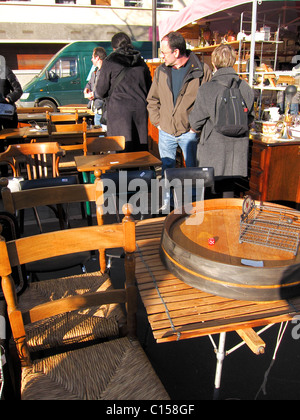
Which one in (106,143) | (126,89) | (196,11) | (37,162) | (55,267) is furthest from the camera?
(196,11)

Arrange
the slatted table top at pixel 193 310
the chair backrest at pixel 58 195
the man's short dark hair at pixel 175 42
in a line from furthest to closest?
the man's short dark hair at pixel 175 42
the chair backrest at pixel 58 195
the slatted table top at pixel 193 310

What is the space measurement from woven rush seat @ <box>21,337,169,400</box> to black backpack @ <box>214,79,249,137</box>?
2.20 m

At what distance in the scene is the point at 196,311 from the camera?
1174mm

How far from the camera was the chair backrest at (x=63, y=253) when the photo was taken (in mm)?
1301

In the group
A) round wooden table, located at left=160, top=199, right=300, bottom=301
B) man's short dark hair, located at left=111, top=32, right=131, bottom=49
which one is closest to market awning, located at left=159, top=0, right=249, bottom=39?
man's short dark hair, located at left=111, top=32, right=131, bottom=49

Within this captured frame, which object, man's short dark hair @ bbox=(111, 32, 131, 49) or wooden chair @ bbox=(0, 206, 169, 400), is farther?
man's short dark hair @ bbox=(111, 32, 131, 49)

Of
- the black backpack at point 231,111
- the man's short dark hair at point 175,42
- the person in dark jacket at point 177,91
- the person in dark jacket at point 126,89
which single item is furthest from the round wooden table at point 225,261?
the person in dark jacket at point 126,89

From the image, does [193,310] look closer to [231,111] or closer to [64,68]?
[231,111]

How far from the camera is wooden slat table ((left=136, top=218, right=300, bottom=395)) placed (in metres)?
1.10

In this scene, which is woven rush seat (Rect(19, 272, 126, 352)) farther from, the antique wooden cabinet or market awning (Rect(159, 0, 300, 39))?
market awning (Rect(159, 0, 300, 39))

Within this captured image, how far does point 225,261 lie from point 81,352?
722 mm

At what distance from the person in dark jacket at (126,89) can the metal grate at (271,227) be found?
8.87ft

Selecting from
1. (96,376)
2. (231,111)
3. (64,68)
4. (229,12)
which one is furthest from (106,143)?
(64,68)

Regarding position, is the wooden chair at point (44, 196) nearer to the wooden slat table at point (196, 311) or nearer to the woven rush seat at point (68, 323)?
the woven rush seat at point (68, 323)
